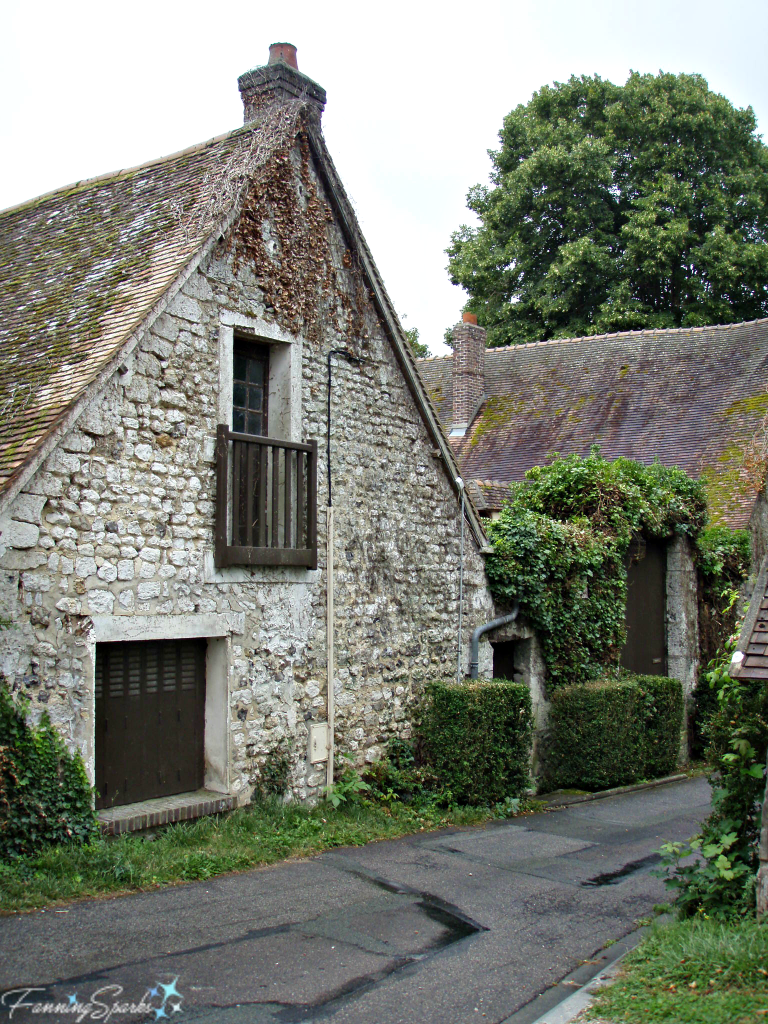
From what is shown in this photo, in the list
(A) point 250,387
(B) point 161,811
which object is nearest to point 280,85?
(A) point 250,387

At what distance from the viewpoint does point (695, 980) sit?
515 centimetres

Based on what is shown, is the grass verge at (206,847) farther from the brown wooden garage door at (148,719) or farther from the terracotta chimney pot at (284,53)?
the terracotta chimney pot at (284,53)

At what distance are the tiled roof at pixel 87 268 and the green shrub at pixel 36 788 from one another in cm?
178

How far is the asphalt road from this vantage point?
512 cm

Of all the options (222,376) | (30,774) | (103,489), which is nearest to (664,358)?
(222,376)

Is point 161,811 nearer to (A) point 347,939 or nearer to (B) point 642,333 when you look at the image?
(A) point 347,939

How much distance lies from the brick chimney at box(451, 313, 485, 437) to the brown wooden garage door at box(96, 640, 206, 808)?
14339 millimetres

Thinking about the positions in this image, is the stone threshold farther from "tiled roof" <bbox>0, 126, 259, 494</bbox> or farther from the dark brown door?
the dark brown door

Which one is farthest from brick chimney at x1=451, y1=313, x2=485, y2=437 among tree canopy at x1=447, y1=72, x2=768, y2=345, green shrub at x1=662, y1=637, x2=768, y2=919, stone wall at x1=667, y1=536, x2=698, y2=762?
green shrub at x1=662, y1=637, x2=768, y2=919

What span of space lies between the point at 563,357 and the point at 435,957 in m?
18.7

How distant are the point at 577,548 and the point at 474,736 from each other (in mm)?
3465

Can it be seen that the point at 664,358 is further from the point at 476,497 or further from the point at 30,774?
the point at 30,774

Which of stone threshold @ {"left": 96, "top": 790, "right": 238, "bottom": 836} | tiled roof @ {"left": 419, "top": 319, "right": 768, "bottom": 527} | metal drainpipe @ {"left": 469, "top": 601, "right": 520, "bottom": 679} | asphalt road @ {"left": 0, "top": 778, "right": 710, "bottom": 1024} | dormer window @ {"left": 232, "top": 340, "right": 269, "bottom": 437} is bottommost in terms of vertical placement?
asphalt road @ {"left": 0, "top": 778, "right": 710, "bottom": 1024}

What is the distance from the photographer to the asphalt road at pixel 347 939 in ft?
16.8
